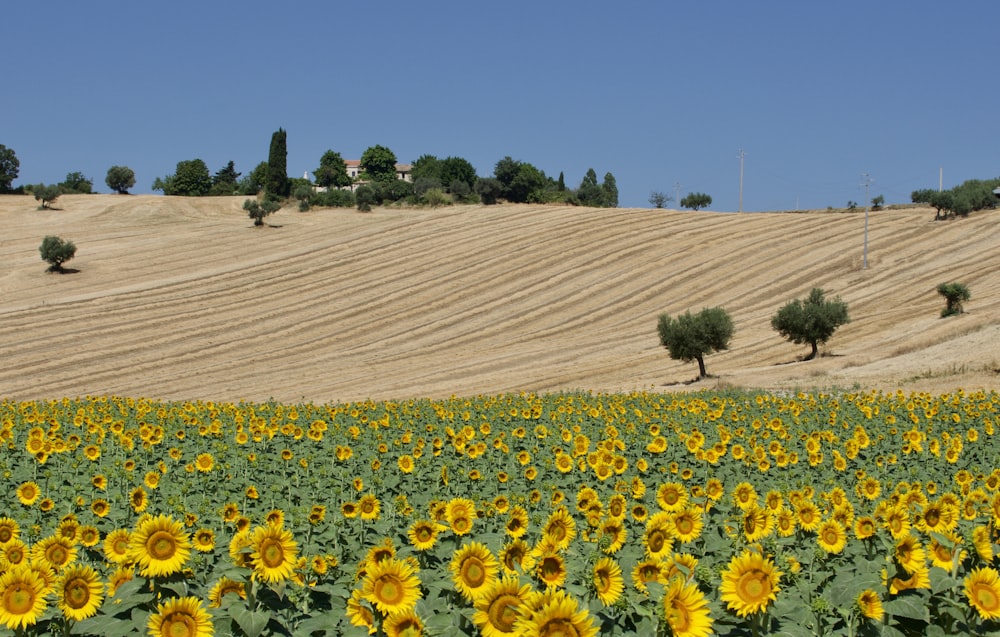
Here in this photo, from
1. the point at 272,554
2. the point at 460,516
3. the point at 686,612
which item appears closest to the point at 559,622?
the point at 686,612

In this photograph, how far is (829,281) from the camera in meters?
52.8

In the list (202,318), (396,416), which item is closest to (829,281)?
(202,318)

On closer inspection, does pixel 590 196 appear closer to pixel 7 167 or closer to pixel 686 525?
pixel 7 167

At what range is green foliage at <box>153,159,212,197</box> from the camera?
115m

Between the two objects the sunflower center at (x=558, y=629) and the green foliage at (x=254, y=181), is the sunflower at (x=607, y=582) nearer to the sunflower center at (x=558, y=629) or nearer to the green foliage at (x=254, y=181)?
the sunflower center at (x=558, y=629)

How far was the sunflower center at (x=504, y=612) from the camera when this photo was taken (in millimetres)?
3156

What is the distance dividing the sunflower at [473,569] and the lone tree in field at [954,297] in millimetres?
42914

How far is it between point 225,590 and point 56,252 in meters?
57.7

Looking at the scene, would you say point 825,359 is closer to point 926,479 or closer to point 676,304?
point 676,304

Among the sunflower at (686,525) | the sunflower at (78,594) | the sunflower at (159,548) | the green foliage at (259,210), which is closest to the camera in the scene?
the sunflower at (78,594)

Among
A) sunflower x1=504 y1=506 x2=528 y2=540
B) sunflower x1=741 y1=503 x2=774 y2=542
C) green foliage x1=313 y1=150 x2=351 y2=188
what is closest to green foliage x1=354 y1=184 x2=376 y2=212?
green foliage x1=313 y1=150 x2=351 y2=188

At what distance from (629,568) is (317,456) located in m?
7.35

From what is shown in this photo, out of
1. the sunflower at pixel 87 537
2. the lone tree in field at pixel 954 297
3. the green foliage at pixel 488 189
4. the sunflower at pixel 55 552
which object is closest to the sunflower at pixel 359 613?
the sunflower at pixel 55 552

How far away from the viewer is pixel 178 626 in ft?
11.3
